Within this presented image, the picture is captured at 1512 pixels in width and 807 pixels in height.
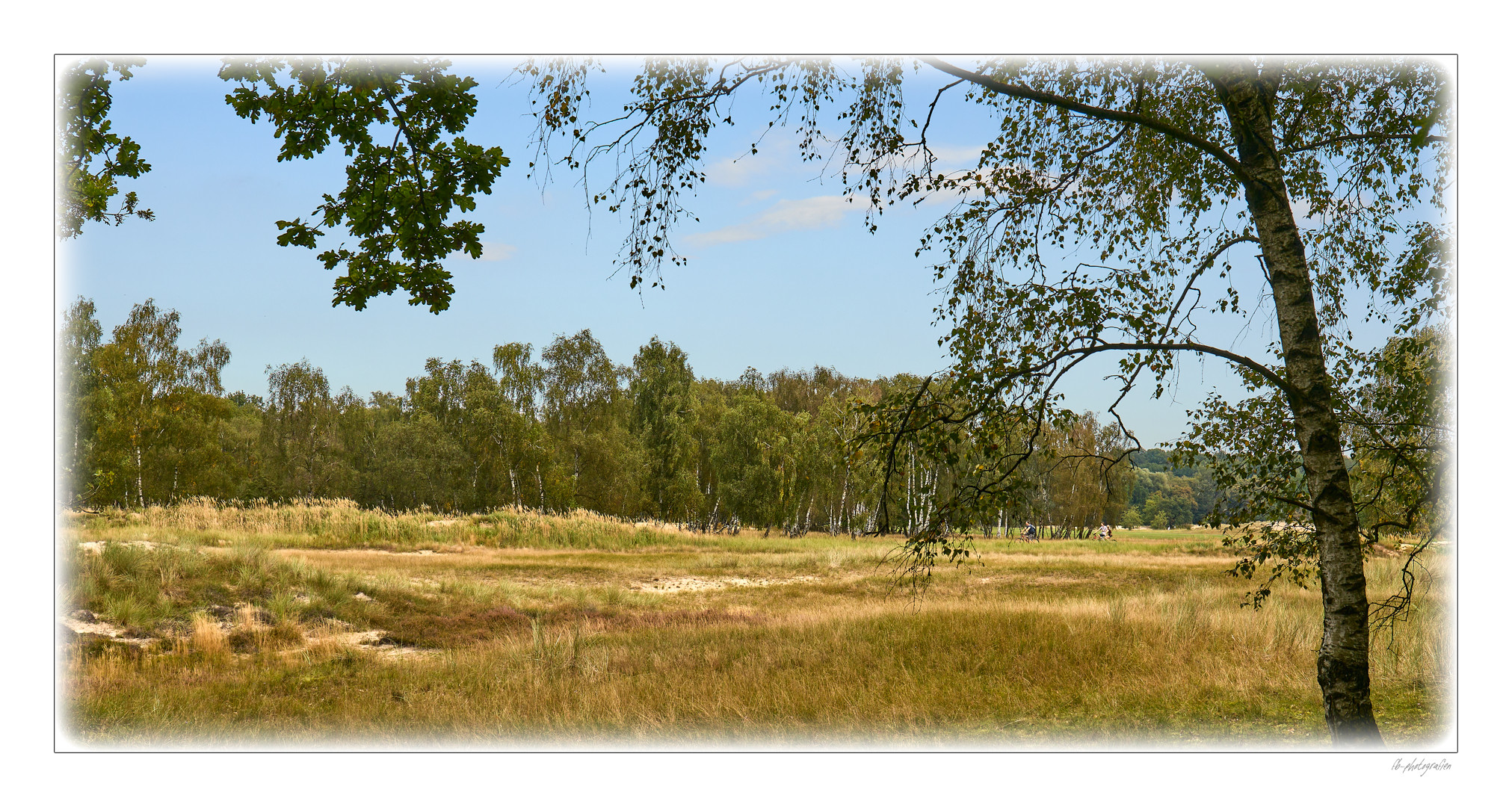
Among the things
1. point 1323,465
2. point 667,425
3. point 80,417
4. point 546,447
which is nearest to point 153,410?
point 80,417

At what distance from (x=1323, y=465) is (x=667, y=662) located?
338 inches

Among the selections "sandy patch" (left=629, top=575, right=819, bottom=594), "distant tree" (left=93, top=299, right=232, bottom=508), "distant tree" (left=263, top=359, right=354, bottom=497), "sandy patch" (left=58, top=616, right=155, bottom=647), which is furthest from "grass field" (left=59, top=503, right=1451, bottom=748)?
"distant tree" (left=263, top=359, right=354, bottom=497)

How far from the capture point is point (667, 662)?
441 inches

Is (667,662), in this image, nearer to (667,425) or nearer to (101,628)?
(101,628)

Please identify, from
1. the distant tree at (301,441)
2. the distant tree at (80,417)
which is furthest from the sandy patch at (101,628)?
the distant tree at (301,441)

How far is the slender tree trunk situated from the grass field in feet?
4.59

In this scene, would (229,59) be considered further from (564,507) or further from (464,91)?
(564,507)

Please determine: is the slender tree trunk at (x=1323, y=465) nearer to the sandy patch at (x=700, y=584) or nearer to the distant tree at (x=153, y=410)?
the sandy patch at (x=700, y=584)

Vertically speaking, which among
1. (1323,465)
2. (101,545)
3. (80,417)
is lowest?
(101,545)

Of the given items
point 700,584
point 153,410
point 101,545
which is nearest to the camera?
point 101,545

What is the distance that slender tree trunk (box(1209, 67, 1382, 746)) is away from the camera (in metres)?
5.68

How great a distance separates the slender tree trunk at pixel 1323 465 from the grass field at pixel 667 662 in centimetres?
140

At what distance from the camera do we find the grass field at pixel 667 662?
8.05m

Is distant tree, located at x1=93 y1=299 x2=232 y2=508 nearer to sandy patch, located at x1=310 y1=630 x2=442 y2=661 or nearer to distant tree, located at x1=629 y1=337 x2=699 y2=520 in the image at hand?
sandy patch, located at x1=310 y1=630 x2=442 y2=661
